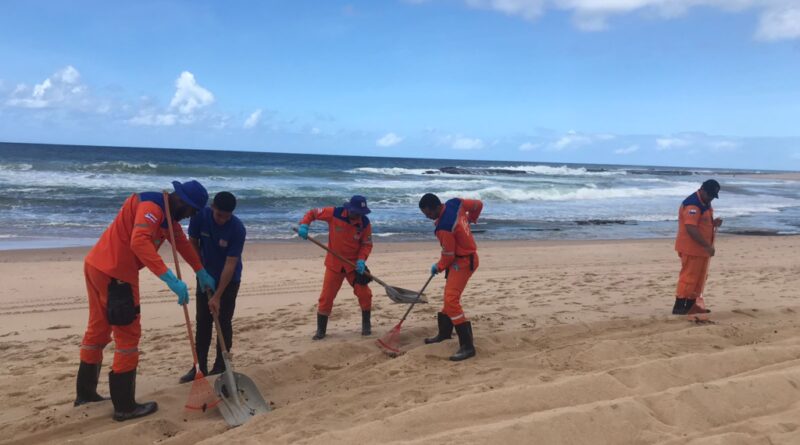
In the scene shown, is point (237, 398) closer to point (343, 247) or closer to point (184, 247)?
point (184, 247)

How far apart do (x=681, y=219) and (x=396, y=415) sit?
4.78 m

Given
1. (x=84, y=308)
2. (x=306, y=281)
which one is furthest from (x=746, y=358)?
(x=84, y=308)

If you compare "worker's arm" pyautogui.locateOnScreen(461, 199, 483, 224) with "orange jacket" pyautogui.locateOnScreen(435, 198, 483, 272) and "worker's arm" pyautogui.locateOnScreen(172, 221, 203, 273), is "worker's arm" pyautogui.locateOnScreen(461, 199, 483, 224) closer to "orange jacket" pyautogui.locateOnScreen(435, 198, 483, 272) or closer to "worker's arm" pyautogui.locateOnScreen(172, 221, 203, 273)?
"orange jacket" pyautogui.locateOnScreen(435, 198, 483, 272)

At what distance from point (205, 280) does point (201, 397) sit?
0.88m

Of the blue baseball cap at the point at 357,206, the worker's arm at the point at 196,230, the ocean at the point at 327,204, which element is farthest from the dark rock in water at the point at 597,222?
the worker's arm at the point at 196,230

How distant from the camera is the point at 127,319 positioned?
3916mm

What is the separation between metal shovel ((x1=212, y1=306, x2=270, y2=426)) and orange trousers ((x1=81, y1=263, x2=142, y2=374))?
0.61 m

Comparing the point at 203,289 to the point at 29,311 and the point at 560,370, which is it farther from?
the point at 29,311

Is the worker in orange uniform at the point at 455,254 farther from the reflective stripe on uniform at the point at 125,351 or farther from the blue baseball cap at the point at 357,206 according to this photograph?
the reflective stripe on uniform at the point at 125,351

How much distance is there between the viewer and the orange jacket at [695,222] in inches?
256

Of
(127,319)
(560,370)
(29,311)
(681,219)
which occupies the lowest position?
(29,311)

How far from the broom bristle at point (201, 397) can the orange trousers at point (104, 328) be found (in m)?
0.47

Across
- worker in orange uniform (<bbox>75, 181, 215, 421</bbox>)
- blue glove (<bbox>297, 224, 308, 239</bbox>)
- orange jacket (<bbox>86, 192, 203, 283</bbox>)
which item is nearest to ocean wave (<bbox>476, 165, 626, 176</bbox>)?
blue glove (<bbox>297, 224, 308, 239</bbox>)

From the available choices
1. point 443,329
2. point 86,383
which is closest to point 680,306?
point 443,329
